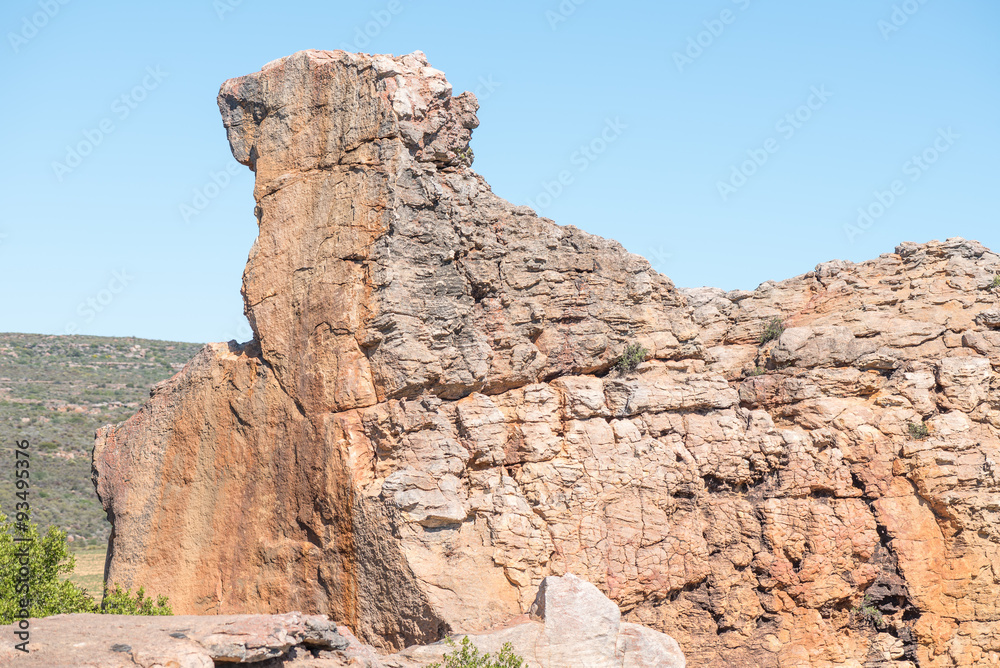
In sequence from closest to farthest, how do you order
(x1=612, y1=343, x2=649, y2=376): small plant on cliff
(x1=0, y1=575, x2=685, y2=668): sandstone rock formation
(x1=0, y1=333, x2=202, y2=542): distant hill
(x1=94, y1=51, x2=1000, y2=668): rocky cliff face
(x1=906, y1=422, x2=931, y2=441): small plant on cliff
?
(x1=0, y1=575, x2=685, y2=668): sandstone rock formation, (x1=94, y1=51, x2=1000, y2=668): rocky cliff face, (x1=906, y1=422, x2=931, y2=441): small plant on cliff, (x1=612, y1=343, x2=649, y2=376): small plant on cliff, (x1=0, y1=333, x2=202, y2=542): distant hill

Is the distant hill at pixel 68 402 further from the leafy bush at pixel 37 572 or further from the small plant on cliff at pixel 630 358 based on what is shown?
the small plant on cliff at pixel 630 358

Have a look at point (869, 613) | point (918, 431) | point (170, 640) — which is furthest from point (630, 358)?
point (170, 640)

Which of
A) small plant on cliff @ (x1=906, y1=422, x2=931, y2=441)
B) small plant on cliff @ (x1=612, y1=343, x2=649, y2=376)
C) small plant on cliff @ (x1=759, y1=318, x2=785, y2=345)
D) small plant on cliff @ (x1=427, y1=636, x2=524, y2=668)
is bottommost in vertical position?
small plant on cliff @ (x1=427, y1=636, x2=524, y2=668)

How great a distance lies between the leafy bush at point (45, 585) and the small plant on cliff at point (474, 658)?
4.84 meters

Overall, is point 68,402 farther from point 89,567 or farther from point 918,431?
point 918,431

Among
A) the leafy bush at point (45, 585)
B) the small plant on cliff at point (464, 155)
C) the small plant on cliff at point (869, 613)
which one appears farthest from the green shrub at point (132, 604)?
the small plant on cliff at point (869, 613)

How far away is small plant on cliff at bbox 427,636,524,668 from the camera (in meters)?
12.0

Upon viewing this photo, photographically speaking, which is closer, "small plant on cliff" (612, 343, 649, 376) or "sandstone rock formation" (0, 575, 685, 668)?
"sandstone rock formation" (0, 575, 685, 668)

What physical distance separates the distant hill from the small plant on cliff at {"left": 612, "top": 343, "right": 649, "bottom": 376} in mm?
21986

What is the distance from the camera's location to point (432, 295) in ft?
49.1

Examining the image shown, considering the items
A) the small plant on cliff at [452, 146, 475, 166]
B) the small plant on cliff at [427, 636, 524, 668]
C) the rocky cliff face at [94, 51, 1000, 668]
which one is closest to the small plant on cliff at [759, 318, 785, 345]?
the rocky cliff face at [94, 51, 1000, 668]

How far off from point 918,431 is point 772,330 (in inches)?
119

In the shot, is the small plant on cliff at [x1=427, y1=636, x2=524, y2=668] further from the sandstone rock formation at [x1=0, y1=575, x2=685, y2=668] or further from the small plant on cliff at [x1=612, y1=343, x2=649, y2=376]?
the small plant on cliff at [x1=612, y1=343, x2=649, y2=376]

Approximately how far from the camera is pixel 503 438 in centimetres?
1488
